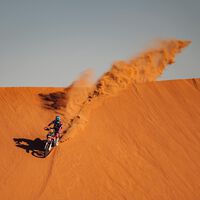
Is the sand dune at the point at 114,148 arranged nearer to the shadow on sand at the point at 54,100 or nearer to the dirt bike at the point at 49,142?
the shadow on sand at the point at 54,100

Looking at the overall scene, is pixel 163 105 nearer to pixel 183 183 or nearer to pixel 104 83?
pixel 104 83

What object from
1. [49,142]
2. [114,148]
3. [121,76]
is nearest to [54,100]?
[121,76]

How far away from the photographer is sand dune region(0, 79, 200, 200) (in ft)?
32.6

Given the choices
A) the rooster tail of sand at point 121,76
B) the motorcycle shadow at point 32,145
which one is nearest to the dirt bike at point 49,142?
the motorcycle shadow at point 32,145

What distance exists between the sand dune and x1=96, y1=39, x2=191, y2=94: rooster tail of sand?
43 cm

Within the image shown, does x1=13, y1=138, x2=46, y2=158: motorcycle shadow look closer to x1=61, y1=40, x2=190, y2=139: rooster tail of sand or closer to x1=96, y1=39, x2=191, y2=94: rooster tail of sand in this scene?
x1=61, y1=40, x2=190, y2=139: rooster tail of sand

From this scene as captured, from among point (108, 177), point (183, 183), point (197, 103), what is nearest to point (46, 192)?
point (108, 177)

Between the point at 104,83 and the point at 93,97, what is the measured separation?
77cm

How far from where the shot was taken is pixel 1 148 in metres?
12.0

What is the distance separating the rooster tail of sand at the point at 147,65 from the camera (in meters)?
16.0

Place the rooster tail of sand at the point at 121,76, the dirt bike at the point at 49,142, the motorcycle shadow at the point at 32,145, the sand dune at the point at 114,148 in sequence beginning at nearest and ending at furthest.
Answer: the sand dune at the point at 114,148
the dirt bike at the point at 49,142
the motorcycle shadow at the point at 32,145
the rooster tail of sand at the point at 121,76

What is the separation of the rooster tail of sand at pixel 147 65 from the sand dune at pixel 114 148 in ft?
1.43

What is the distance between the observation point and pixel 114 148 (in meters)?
11.9

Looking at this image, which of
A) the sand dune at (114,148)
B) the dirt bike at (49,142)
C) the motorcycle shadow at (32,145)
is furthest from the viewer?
the motorcycle shadow at (32,145)
